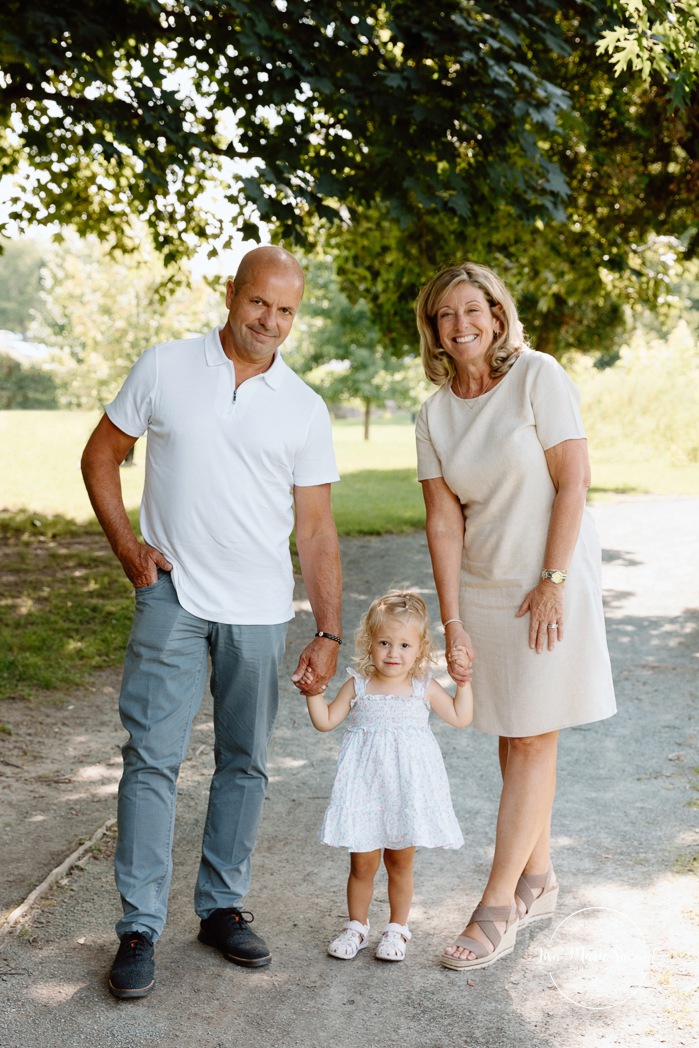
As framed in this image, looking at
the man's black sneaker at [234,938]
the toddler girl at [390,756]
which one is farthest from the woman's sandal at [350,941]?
the man's black sneaker at [234,938]

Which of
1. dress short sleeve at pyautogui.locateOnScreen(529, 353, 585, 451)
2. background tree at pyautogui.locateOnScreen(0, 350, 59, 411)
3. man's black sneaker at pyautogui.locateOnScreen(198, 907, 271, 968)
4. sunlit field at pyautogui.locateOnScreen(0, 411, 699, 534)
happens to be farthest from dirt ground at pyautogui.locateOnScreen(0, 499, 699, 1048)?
background tree at pyautogui.locateOnScreen(0, 350, 59, 411)

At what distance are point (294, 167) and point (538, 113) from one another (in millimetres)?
1700

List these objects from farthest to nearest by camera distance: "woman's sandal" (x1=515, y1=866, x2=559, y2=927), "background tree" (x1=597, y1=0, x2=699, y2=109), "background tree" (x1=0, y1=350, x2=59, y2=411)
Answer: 1. "background tree" (x1=0, y1=350, x2=59, y2=411)
2. "background tree" (x1=597, y1=0, x2=699, y2=109)
3. "woman's sandal" (x1=515, y1=866, x2=559, y2=927)

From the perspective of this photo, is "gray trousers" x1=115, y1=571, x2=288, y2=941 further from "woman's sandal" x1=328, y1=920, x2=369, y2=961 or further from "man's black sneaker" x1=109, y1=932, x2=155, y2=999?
"woman's sandal" x1=328, y1=920, x2=369, y2=961

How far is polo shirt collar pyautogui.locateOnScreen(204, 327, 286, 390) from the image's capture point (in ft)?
11.7

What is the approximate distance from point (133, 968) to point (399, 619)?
135cm

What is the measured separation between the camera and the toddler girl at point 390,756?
3566mm

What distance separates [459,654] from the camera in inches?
146

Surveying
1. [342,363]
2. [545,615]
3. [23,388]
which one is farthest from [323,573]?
[23,388]

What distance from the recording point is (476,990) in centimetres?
348

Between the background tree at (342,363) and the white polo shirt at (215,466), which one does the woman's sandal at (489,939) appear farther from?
the background tree at (342,363)

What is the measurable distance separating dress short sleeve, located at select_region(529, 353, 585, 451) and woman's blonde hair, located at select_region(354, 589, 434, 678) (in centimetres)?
67

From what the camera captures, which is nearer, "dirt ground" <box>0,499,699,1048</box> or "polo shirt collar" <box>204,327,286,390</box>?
"dirt ground" <box>0,499,699,1048</box>

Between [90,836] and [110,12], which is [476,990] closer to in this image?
[90,836]
